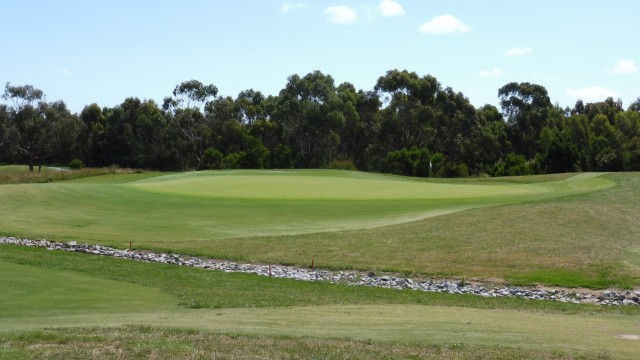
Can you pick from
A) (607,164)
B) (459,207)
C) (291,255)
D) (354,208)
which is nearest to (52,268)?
(291,255)

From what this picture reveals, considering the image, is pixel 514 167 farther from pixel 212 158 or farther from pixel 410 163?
pixel 212 158

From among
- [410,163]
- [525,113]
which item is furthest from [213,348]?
[525,113]

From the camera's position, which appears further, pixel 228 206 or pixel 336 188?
pixel 336 188

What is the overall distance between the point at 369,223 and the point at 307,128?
72.9 m

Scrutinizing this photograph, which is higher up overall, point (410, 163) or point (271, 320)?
point (410, 163)

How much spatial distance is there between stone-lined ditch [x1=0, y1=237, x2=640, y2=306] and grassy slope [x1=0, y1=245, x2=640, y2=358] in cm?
171

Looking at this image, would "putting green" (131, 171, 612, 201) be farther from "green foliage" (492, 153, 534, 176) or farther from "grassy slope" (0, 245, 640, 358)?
"grassy slope" (0, 245, 640, 358)

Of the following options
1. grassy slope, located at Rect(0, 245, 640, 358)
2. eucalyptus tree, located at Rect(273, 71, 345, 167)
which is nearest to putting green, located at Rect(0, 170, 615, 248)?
grassy slope, located at Rect(0, 245, 640, 358)

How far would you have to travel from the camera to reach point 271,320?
47.6 feet

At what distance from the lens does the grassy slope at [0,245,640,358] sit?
11.0 metres

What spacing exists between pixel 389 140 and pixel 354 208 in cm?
7241

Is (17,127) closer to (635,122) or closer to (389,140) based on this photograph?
(389,140)

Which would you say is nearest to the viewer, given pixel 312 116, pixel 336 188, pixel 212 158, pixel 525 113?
pixel 336 188

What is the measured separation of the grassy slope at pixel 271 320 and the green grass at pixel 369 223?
6061mm
